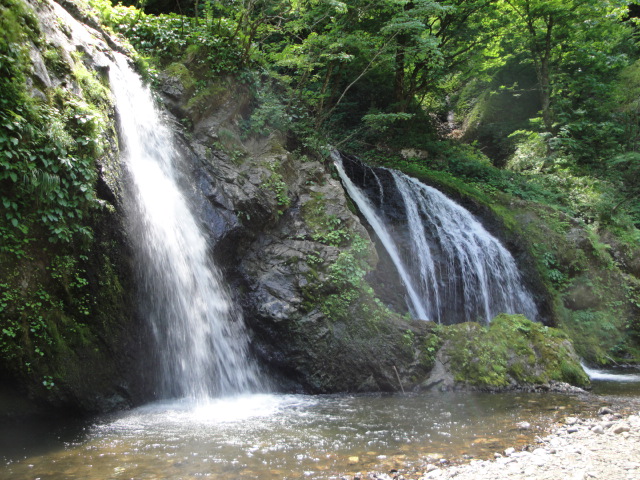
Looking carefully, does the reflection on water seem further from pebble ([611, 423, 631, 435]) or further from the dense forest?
the dense forest

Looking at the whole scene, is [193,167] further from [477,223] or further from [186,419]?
[477,223]

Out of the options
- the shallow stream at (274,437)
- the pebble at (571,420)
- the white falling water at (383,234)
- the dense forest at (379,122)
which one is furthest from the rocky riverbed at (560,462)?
the white falling water at (383,234)

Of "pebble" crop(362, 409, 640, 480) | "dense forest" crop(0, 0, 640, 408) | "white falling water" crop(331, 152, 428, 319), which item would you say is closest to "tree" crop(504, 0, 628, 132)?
"dense forest" crop(0, 0, 640, 408)

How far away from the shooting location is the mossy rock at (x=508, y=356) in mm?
7238

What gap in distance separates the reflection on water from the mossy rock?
2.66 ft

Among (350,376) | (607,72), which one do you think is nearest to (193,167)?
(350,376)

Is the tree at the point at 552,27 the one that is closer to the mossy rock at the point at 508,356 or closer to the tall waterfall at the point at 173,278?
the mossy rock at the point at 508,356

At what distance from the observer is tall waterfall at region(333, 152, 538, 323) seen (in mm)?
10383

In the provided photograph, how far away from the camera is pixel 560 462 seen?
366cm

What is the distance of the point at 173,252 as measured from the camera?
662 centimetres

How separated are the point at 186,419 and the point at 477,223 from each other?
9.55 m

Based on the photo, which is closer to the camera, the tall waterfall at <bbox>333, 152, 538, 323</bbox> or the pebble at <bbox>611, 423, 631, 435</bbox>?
the pebble at <bbox>611, 423, 631, 435</bbox>

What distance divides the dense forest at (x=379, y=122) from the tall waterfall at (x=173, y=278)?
0.59m

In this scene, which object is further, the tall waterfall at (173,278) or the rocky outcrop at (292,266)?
the rocky outcrop at (292,266)
